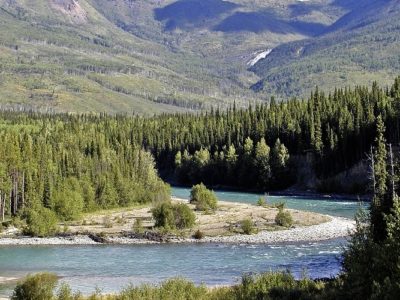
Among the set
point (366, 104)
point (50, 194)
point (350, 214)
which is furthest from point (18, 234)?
point (366, 104)

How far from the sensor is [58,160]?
119 meters

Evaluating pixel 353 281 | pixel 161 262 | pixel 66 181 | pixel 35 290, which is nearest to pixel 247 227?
pixel 161 262

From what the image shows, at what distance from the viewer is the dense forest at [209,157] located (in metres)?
103

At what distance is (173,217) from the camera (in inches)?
3423

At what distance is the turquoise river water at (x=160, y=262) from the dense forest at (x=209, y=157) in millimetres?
17761

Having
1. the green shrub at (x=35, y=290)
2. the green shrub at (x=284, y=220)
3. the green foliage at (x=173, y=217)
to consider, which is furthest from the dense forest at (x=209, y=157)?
the green shrub at (x=35, y=290)

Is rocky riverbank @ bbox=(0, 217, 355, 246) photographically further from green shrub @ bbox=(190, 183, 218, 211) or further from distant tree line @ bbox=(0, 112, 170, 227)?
green shrub @ bbox=(190, 183, 218, 211)

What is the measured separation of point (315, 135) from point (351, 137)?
1059 cm

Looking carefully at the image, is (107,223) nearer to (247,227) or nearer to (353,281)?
(247,227)

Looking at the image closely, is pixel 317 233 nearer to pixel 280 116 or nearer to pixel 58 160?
pixel 58 160

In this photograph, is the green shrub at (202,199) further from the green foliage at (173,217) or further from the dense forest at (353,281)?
the dense forest at (353,281)

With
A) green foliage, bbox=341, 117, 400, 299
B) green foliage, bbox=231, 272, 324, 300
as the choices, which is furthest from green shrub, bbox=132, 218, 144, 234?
green foliage, bbox=341, 117, 400, 299

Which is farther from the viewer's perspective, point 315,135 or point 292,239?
point 315,135

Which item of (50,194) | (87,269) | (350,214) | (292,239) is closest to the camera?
(87,269)
